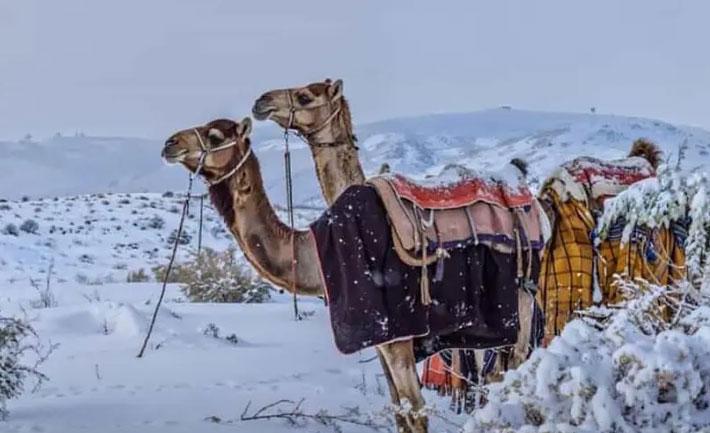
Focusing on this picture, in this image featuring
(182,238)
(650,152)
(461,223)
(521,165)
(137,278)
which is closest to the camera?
(461,223)

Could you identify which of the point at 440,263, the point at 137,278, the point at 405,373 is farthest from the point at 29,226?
the point at 405,373

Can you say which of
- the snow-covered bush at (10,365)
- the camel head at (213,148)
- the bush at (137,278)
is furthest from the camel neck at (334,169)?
the bush at (137,278)

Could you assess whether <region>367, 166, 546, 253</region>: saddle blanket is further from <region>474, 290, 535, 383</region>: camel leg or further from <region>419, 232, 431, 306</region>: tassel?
<region>474, 290, 535, 383</region>: camel leg

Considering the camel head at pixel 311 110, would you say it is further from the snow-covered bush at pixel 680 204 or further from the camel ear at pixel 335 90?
the snow-covered bush at pixel 680 204

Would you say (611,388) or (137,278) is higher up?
(611,388)

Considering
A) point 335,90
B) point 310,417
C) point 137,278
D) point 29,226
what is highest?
point 335,90

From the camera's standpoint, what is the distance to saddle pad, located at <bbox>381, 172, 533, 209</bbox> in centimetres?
610

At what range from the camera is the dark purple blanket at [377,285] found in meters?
5.70

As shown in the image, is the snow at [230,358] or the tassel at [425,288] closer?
the snow at [230,358]

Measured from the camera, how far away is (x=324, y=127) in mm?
7008

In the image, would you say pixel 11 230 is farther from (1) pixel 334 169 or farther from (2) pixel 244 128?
(2) pixel 244 128

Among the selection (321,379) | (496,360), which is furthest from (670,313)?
(321,379)

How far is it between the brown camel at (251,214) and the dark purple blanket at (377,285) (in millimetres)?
162

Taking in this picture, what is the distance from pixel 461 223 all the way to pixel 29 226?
1841 centimetres
